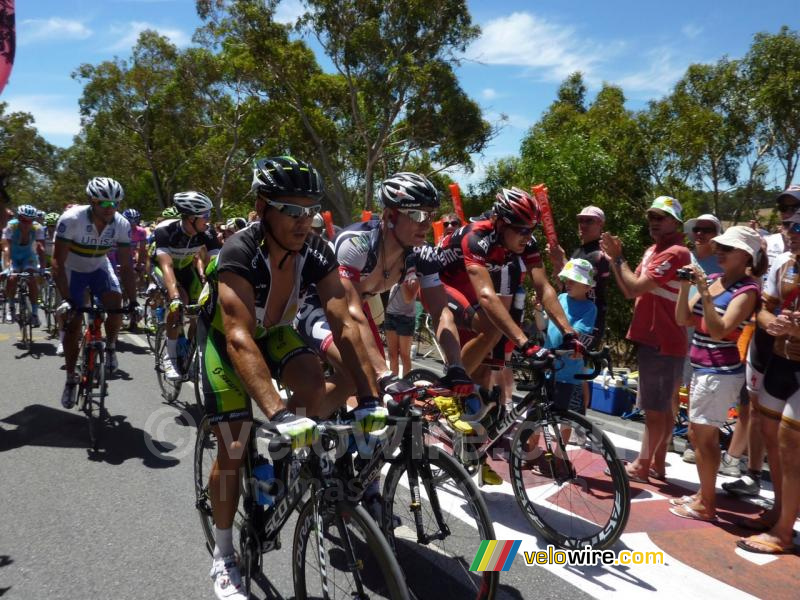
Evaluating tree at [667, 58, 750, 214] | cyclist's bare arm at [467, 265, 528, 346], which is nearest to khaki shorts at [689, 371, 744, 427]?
cyclist's bare arm at [467, 265, 528, 346]

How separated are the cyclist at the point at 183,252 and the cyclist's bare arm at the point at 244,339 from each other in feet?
14.4

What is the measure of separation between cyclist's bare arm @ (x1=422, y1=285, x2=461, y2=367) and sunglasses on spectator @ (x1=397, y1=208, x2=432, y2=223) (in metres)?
0.53

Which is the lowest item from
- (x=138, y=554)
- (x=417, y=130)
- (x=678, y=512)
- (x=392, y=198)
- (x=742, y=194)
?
(x=138, y=554)

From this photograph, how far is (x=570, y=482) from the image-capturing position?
400 cm

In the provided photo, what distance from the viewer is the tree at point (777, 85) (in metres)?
17.5

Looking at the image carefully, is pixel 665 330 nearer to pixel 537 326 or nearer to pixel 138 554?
pixel 537 326

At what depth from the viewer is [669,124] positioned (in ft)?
61.4

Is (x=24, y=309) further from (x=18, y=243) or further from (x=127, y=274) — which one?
(x=127, y=274)

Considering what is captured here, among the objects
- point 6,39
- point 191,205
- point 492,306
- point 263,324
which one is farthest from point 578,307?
point 6,39

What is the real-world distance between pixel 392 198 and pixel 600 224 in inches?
119

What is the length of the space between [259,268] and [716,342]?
3.33 m

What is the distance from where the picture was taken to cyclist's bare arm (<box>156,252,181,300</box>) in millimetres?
6935

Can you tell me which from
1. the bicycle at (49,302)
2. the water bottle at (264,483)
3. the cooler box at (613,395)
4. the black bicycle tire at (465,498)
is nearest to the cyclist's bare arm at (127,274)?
the water bottle at (264,483)

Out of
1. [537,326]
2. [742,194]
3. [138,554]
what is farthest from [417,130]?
[138,554]
